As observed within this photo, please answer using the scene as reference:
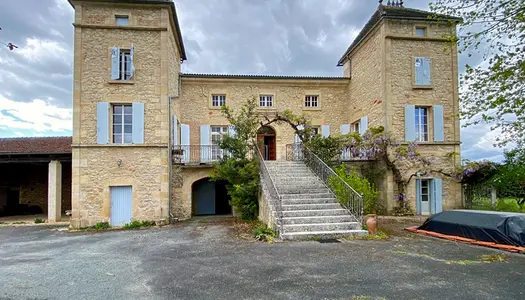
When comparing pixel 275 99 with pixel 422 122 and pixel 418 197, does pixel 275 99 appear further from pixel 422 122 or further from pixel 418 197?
pixel 418 197

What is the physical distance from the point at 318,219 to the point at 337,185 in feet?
4.72

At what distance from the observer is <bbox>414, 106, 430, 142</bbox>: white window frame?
12.3 meters

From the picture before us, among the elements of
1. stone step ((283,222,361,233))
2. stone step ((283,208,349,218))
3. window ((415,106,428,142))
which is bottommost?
stone step ((283,222,361,233))

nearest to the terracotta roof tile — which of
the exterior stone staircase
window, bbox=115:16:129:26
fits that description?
window, bbox=115:16:129:26

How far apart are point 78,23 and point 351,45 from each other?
12.7 m

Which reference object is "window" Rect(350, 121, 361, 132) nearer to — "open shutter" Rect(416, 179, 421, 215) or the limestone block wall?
the limestone block wall

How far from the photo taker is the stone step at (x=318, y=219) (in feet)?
25.3

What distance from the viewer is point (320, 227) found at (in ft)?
24.7

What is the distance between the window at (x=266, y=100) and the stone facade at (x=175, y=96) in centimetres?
21

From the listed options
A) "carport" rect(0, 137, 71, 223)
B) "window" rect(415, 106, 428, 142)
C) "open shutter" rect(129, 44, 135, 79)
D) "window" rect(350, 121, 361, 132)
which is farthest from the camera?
"carport" rect(0, 137, 71, 223)

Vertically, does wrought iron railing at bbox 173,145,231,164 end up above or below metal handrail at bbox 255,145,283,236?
above

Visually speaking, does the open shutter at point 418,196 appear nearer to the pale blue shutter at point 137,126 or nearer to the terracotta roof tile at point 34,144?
the pale blue shutter at point 137,126

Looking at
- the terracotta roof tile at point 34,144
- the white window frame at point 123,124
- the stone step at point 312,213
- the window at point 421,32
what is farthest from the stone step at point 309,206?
the terracotta roof tile at point 34,144

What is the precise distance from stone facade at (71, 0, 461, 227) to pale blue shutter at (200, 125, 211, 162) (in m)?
0.37
